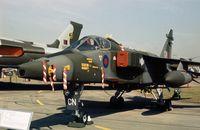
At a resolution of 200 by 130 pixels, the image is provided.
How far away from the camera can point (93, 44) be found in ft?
40.4

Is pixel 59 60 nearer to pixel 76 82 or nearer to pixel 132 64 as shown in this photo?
pixel 76 82

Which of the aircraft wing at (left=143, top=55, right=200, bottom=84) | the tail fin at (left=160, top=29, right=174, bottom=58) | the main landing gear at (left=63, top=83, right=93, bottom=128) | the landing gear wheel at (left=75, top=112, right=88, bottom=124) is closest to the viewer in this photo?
the main landing gear at (left=63, top=83, right=93, bottom=128)

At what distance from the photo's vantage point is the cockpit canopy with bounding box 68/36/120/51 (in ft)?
38.9

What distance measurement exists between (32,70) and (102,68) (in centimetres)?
351

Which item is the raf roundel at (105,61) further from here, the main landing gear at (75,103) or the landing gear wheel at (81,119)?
the landing gear wheel at (81,119)

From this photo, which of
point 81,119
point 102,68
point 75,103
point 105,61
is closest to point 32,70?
point 75,103

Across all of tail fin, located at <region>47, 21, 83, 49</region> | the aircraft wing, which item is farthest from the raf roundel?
tail fin, located at <region>47, 21, 83, 49</region>

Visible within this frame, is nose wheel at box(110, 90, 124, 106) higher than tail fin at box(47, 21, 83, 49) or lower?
lower

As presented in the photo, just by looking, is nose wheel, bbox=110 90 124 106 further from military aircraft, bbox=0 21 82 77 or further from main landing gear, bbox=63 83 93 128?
military aircraft, bbox=0 21 82 77

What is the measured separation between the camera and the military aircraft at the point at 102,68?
10.1 m

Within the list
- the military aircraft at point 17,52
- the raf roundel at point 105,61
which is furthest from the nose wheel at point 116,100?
the military aircraft at point 17,52

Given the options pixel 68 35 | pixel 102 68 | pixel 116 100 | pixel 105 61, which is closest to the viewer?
pixel 102 68

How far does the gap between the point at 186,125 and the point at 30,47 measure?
68.2 feet

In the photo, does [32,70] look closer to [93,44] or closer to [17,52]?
[93,44]
